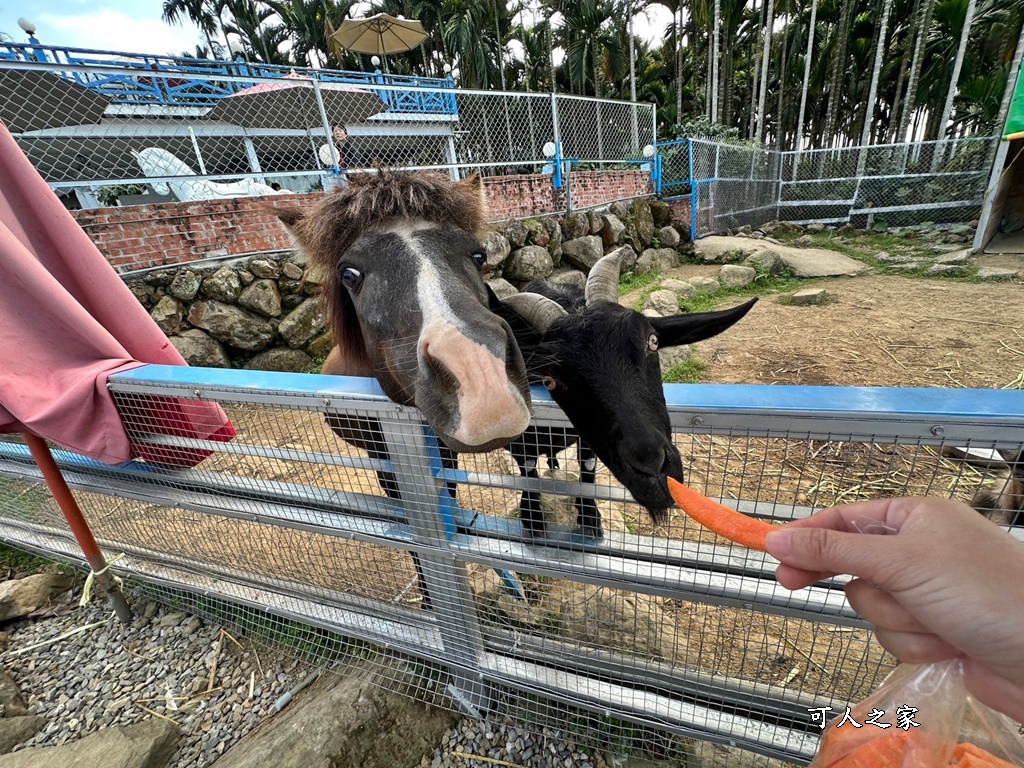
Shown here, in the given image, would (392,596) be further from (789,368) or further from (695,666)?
(789,368)

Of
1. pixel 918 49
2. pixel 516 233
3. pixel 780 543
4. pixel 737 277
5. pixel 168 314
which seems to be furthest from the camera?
pixel 918 49

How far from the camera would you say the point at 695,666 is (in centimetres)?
179

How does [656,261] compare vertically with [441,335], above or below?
below

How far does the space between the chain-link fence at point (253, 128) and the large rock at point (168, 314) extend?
1546 millimetres

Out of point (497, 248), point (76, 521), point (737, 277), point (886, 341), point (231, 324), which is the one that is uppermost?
point (497, 248)

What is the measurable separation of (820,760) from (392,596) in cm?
183

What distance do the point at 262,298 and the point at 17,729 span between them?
17.5ft

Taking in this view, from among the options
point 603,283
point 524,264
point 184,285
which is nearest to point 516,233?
point 524,264

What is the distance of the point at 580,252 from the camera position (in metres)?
10.0

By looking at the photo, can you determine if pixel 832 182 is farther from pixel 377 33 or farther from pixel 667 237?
pixel 377 33

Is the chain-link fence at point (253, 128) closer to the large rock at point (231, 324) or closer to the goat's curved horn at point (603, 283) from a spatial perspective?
the large rock at point (231, 324)

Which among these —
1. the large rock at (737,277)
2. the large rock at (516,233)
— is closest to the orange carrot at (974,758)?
the large rock at (516,233)

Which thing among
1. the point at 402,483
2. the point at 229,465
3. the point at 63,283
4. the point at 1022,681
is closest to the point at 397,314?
the point at 402,483

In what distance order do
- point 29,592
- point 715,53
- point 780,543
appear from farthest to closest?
point 715,53 → point 29,592 → point 780,543
